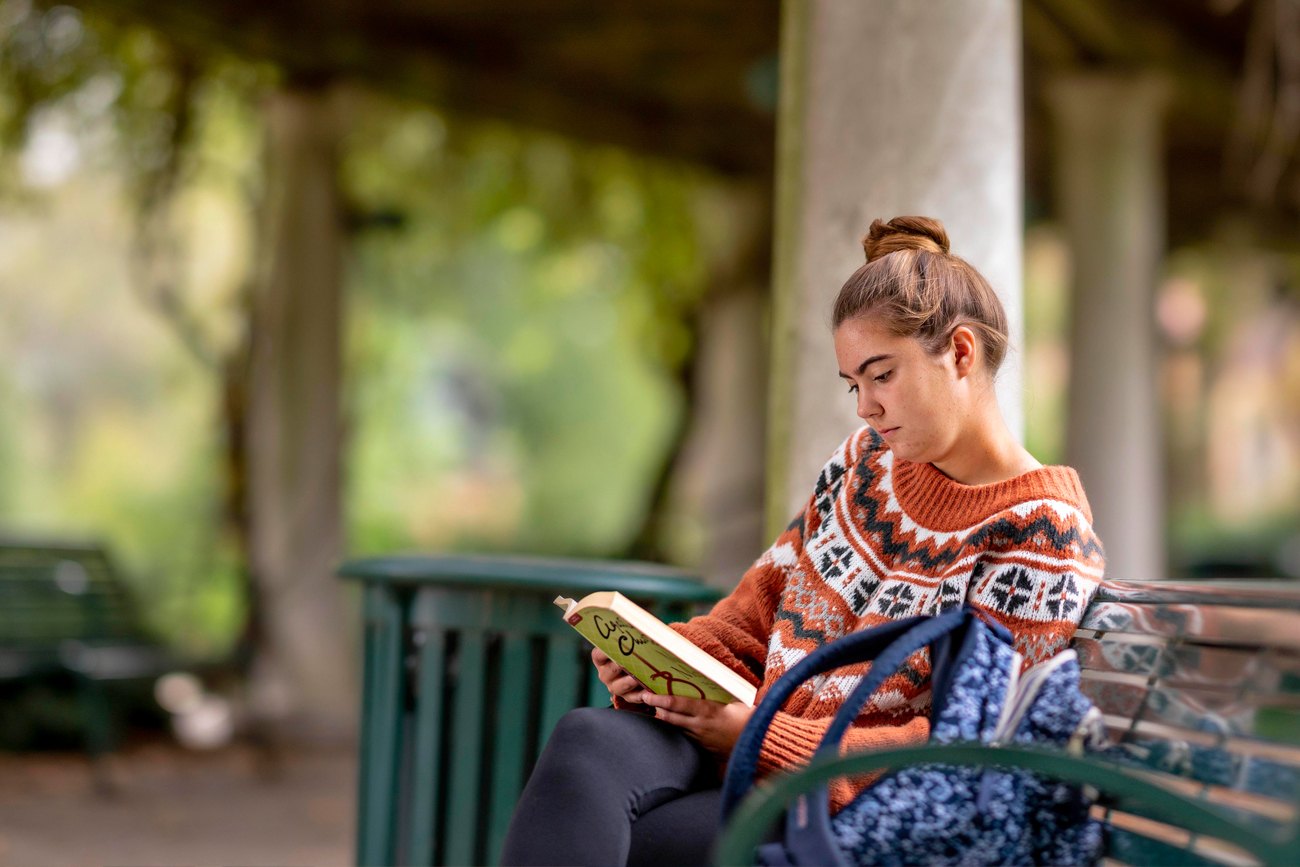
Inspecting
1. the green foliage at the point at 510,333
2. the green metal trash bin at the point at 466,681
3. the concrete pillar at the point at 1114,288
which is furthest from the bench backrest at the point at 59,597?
the concrete pillar at the point at 1114,288

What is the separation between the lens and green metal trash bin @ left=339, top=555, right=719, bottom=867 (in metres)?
2.17

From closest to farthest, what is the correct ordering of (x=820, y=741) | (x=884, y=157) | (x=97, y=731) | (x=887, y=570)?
(x=820, y=741), (x=887, y=570), (x=884, y=157), (x=97, y=731)

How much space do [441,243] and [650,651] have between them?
24.4ft

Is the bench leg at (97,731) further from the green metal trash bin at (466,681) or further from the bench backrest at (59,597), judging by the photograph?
the green metal trash bin at (466,681)

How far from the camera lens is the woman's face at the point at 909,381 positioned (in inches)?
65.4

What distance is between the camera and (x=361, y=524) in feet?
35.5

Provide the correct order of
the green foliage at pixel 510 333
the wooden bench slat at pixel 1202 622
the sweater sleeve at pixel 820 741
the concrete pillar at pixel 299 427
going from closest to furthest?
the wooden bench slat at pixel 1202 622, the sweater sleeve at pixel 820 741, the concrete pillar at pixel 299 427, the green foliage at pixel 510 333

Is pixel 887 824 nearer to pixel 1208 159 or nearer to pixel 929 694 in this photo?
pixel 929 694

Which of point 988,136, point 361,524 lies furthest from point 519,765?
point 361,524

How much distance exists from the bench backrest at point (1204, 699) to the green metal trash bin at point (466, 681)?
945 millimetres

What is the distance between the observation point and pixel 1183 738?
4.36ft

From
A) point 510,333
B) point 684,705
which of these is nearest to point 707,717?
point 684,705

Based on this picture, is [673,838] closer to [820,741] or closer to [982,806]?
[820,741]

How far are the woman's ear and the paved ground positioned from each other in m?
3.07
